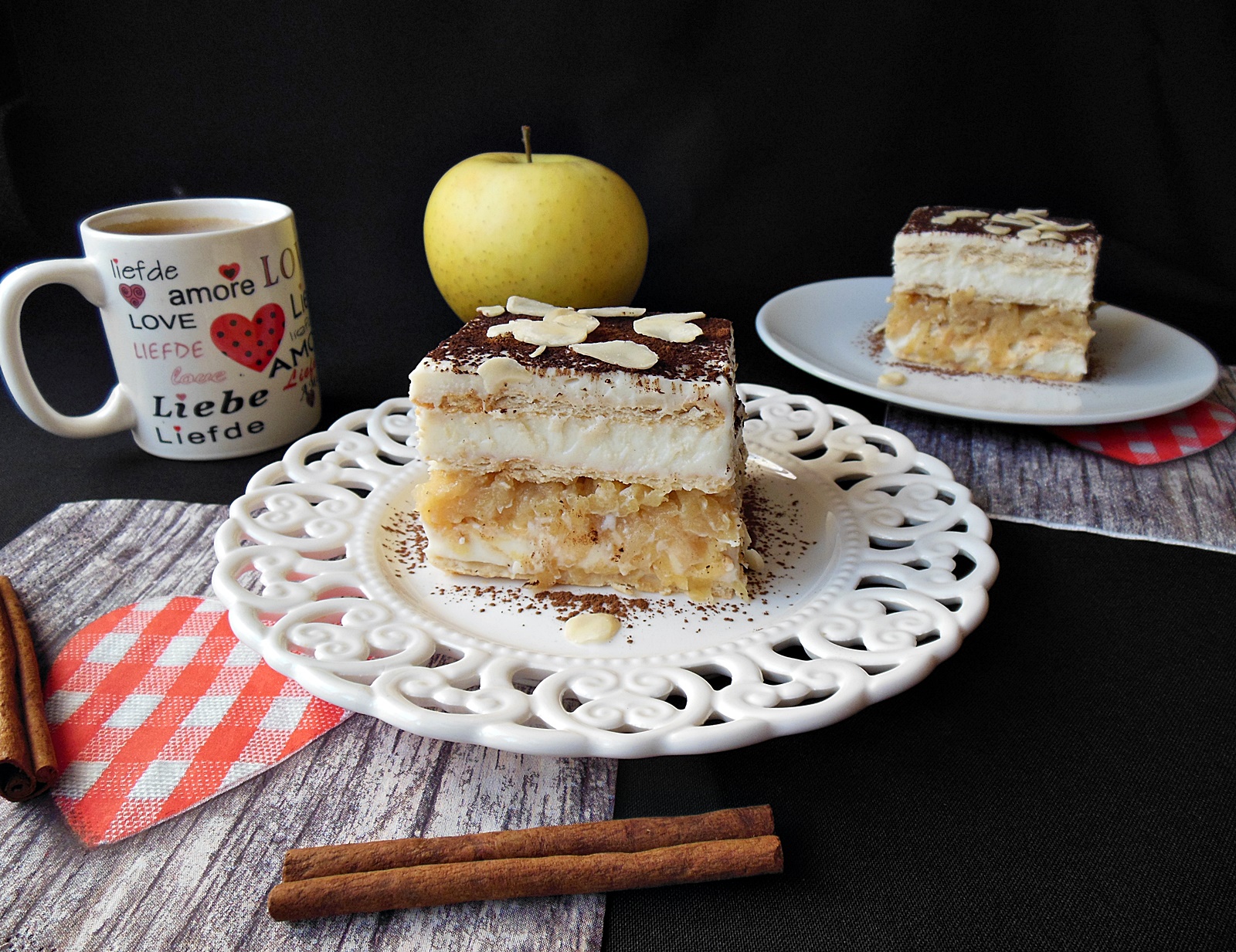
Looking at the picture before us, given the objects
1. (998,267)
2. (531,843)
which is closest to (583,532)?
(531,843)

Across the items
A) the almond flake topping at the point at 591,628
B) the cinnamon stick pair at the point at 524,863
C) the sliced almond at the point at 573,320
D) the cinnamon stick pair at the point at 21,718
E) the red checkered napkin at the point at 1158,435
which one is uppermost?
the sliced almond at the point at 573,320

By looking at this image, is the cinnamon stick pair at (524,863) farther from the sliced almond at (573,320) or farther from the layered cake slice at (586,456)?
the sliced almond at (573,320)

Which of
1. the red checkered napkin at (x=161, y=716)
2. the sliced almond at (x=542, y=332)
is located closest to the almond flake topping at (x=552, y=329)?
the sliced almond at (x=542, y=332)

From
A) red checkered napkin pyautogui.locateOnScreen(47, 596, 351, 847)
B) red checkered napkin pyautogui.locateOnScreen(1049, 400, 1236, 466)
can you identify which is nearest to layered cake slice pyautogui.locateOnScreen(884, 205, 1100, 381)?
red checkered napkin pyautogui.locateOnScreen(1049, 400, 1236, 466)

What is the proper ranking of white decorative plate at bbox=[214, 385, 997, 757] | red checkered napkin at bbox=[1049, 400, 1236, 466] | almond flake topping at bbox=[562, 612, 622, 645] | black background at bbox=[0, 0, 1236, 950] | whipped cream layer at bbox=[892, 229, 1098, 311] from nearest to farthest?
white decorative plate at bbox=[214, 385, 997, 757] < almond flake topping at bbox=[562, 612, 622, 645] < red checkered napkin at bbox=[1049, 400, 1236, 466] < whipped cream layer at bbox=[892, 229, 1098, 311] < black background at bbox=[0, 0, 1236, 950]

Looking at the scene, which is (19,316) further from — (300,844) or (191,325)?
(300,844)

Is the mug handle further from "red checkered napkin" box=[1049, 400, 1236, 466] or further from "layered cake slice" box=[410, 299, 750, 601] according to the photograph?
"red checkered napkin" box=[1049, 400, 1236, 466]
